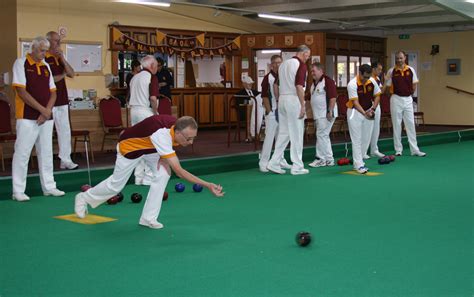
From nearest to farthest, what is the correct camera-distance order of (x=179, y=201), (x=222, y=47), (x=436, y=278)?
(x=436, y=278) < (x=179, y=201) < (x=222, y=47)

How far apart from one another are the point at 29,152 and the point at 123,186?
176 centimetres

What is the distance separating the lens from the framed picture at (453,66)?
17219mm

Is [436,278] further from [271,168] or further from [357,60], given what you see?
[357,60]

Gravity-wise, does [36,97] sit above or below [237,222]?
above

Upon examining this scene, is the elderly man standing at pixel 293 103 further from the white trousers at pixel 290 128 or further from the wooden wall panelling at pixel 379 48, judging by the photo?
the wooden wall panelling at pixel 379 48

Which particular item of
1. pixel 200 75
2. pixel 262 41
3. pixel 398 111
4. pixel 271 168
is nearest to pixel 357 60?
pixel 262 41

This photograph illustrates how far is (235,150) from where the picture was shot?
1045 centimetres

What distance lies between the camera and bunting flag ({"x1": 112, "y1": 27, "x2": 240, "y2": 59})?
13.9 m

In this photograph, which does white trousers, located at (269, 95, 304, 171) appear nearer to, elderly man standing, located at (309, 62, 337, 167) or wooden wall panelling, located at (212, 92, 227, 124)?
elderly man standing, located at (309, 62, 337, 167)

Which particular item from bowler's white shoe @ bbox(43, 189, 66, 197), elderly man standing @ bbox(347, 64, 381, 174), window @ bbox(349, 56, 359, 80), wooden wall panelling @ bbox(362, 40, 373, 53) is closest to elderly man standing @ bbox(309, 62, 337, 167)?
elderly man standing @ bbox(347, 64, 381, 174)

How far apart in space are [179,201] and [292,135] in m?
2.33

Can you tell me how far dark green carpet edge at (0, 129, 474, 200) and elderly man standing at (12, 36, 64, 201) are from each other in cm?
19

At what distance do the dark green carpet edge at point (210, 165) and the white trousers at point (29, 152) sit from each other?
19cm

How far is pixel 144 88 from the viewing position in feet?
22.8
